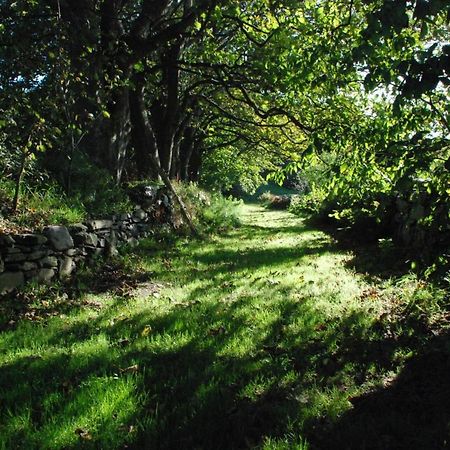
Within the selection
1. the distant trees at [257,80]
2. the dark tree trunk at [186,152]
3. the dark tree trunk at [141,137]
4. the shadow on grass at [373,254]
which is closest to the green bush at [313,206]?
the shadow on grass at [373,254]

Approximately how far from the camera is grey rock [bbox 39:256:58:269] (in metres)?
6.83

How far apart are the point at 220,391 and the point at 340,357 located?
158cm

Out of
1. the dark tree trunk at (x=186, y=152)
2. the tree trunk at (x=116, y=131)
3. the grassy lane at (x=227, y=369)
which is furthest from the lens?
the dark tree trunk at (x=186, y=152)

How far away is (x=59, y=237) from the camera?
7219 millimetres

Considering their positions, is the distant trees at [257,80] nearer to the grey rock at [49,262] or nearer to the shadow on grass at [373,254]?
the shadow on grass at [373,254]

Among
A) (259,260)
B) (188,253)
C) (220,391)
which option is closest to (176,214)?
(188,253)

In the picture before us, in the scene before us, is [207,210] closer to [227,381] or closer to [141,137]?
[141,137]

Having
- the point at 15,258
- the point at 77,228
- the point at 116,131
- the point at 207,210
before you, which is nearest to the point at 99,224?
the point at 77,228

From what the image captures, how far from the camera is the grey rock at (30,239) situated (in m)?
6.44

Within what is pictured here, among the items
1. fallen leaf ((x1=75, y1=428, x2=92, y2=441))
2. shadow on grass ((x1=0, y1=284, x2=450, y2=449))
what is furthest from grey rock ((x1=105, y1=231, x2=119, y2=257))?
fallen leaf ((x1=75, y1=428, x2=92, y2=441))

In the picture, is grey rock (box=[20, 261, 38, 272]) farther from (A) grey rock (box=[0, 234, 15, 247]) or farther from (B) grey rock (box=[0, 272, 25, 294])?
(A) grey rock (box=[0, 234, 15, 247])

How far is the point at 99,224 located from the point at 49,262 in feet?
6.23

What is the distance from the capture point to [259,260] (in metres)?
10.4

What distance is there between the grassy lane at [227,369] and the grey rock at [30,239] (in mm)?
888
